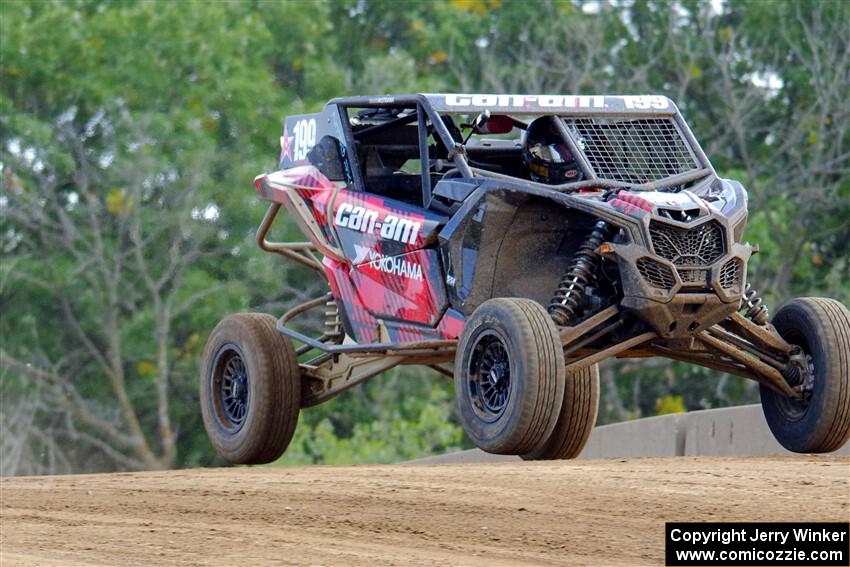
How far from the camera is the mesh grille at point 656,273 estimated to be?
1196cm

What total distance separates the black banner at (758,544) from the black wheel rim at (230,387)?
21.0 feet

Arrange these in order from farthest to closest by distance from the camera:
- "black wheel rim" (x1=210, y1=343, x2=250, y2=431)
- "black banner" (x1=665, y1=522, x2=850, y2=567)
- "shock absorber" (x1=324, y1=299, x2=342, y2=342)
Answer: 1. "black wheel rim" (x1=210, y1=343, x2=250, y2=431)
2. "shock absorber" (x1=324, y1=299, x2=342, y2=342)
3. "black banner" (x1=665, y1=522, x2=850, y2=567)

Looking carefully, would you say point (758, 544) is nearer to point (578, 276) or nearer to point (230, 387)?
point (578, 276)

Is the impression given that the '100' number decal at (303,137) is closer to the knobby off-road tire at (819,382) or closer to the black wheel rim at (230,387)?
the black wheel rim at (230,387)

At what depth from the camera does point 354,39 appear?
45094 millimetres

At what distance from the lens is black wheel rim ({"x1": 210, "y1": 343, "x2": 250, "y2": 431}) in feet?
48.7

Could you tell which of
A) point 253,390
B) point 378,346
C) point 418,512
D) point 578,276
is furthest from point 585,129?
point 418,512

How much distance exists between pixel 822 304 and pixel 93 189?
25479 millimetres

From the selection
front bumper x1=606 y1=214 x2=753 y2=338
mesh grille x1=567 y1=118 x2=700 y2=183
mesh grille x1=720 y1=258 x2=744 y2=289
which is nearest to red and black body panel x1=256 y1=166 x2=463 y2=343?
mesh grille x1=567 y1=118 x2=700 y2=183

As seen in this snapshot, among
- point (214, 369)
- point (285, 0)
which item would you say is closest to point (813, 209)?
point (285, 0)

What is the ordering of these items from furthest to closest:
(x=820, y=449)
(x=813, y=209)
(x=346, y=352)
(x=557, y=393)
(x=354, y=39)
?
1. (x=354, y=39)
2. (x=813, y=209)
3. (x=346, y=352)
4. (x=820, y=449)
5. (x=557, y=393)

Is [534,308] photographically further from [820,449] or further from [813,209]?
[813,209]

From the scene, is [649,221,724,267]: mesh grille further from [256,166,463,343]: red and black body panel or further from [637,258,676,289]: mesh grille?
[256,166,463,343]: red and black body panel

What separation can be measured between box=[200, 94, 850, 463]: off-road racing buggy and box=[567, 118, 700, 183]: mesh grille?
0.02 meters
